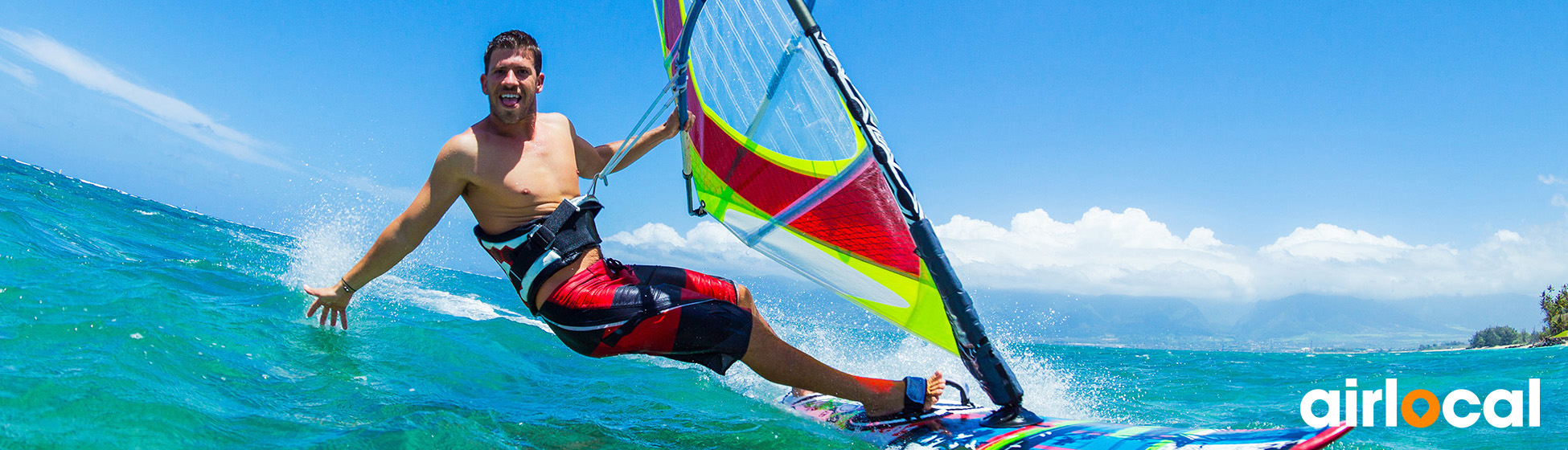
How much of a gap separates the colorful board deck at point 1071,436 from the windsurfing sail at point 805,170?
0.21 meters

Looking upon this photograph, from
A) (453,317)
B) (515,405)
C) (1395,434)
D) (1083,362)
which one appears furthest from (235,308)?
(1083,362)

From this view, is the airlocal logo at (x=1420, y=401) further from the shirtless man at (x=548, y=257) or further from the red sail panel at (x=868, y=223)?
the shirtless man at (x=548, y=257)

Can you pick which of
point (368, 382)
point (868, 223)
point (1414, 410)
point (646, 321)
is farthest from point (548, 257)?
point (1414, 410)

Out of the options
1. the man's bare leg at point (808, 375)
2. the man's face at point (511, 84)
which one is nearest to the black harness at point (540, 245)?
the man's face at point (511, 84)

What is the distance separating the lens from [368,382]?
393 cm

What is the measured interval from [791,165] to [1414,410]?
5604 millimetres

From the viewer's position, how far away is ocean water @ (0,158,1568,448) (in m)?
2.72

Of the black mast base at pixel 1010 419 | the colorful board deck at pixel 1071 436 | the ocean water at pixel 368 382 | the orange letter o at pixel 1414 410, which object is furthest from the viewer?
the orange letter o at pixel 1414 410

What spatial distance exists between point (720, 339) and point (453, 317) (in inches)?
214

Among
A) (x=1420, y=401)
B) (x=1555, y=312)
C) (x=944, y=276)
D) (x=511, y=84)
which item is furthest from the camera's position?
(x=1555, y=312)

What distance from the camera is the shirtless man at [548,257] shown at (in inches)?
129

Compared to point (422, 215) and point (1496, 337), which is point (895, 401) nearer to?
point (422, 215)

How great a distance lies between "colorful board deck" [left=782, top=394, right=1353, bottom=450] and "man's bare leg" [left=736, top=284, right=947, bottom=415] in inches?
5.7

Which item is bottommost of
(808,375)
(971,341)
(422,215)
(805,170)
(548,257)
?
(808,375)
